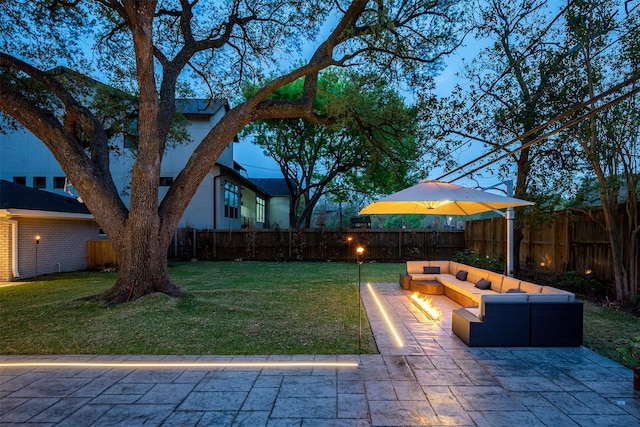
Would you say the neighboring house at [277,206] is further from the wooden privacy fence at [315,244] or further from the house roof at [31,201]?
the house roof at [31,201]

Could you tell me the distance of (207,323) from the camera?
6.29 m

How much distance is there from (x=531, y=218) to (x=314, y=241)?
10.7 meters

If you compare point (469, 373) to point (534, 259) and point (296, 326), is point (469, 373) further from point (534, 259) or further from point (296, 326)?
point (534, 259)

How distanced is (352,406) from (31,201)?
13345mm

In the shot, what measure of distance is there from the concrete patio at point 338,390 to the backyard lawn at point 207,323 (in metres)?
0.43

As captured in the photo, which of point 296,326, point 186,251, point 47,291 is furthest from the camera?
point 186,251

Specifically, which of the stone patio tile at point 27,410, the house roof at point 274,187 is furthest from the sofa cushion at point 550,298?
the house roof at point 274,187

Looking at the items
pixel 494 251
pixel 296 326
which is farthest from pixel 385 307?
pixel 494 251

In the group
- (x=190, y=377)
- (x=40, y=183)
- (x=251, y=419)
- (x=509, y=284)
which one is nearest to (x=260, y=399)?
(x=251, y=419)

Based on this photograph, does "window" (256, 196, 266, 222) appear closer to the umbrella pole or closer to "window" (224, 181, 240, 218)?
"window" (224, 181, 240, 218)

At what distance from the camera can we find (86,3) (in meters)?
9.66

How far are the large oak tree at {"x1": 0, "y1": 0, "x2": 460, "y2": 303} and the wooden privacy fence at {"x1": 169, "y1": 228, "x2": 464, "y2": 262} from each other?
810 cm

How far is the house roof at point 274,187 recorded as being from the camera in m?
33.4

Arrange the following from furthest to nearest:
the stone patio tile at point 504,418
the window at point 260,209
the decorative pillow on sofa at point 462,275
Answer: the window at point 260,209, the decorative pillow on sofa at point 462,275, the stone patio tile at point 504,418
